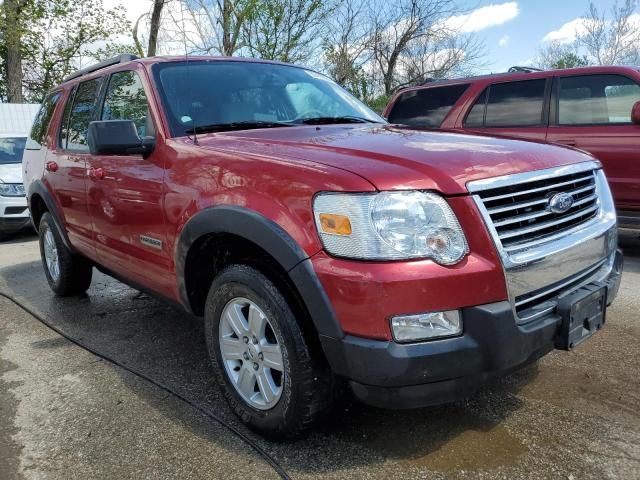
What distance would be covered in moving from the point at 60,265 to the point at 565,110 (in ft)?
17.1

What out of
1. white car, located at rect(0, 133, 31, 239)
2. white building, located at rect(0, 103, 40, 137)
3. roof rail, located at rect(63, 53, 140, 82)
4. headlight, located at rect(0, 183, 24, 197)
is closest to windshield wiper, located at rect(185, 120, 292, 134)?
roof rail, located at rect(63, 53, 140, 82)

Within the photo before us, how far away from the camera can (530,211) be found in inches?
87.4

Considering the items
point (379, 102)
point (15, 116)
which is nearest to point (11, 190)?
point (15, 116)

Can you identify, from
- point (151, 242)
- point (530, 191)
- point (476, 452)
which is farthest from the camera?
point (151, 242)

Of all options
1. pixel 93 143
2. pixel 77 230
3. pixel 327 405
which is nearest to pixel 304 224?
pixel 327 405

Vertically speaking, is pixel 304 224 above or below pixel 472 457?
above

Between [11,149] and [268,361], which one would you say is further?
[11,149]

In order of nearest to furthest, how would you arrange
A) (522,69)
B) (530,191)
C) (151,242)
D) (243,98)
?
1. (530,191)
2. (151,242)
3. (243,98)
4. (522,69)

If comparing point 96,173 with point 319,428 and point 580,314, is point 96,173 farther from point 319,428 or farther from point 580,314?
point 580,314

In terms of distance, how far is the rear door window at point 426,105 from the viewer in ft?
21.5

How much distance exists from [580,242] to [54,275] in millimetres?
4407

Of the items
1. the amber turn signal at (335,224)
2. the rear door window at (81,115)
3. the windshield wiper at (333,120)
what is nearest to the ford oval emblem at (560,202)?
the amber turn signal at (335,224)

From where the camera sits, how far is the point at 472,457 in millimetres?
2289

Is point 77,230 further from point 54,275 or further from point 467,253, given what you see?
point 467,253
